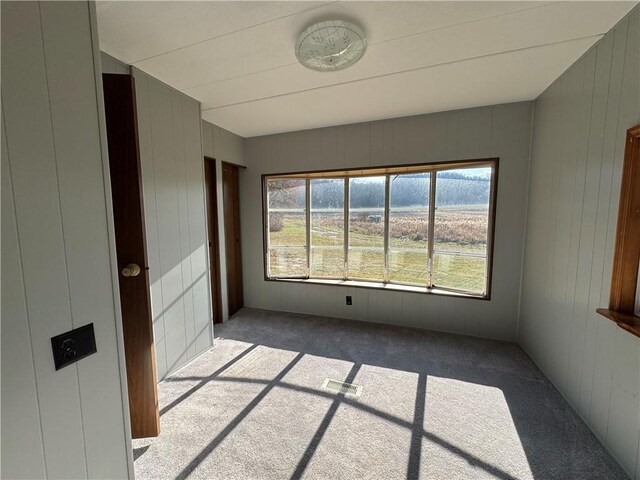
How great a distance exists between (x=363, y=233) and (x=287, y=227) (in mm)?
1094

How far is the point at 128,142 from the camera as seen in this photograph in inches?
57.7

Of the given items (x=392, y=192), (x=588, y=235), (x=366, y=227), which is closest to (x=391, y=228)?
(x=366, y=227)

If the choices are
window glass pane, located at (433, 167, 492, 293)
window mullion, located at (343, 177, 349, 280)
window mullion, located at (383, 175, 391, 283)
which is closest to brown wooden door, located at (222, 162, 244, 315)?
window mullion, located at (343, 177, 349, 280)

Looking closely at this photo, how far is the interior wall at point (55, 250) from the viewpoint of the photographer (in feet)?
2.44

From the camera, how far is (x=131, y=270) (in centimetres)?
150

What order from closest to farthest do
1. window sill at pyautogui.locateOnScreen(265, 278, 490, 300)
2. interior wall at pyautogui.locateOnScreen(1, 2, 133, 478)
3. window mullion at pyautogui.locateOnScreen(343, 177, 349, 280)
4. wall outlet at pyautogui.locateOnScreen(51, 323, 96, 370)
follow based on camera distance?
1. interior wall at pyautogui.locateOnScreen(1, 2, 133, 478)
2. wall outlet at pyautogui.locateOnScreen(51, 323, 96, 370)
3. window sill at pyautogui.locateOnScreen(265, 278, 490, 300)
4. window mullion at pyautogui.locateOnScreen(343, 177, 349, 280)

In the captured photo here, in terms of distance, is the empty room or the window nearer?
the empty room

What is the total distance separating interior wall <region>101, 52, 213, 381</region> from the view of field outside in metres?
1.30

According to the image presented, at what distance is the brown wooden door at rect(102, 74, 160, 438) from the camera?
1453mm

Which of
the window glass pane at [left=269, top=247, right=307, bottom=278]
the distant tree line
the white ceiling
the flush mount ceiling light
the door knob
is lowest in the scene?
the window glass pane at [left=269, top=247, right=307, bottom=278]

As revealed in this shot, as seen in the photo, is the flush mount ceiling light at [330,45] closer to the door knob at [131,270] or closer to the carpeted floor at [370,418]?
the door knob at [131,270]

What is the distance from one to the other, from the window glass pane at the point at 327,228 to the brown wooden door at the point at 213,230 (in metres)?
1.27

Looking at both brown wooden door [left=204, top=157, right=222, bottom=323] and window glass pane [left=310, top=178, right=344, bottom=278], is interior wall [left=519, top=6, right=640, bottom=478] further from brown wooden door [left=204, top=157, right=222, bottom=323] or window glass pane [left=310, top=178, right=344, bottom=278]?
brown wooden door [left=204, top=157, right=222, bottom=323]

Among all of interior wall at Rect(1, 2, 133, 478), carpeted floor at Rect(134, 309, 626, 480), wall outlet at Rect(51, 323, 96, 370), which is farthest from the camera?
carpeted floor at Rect(134, 309, 626, 480)
